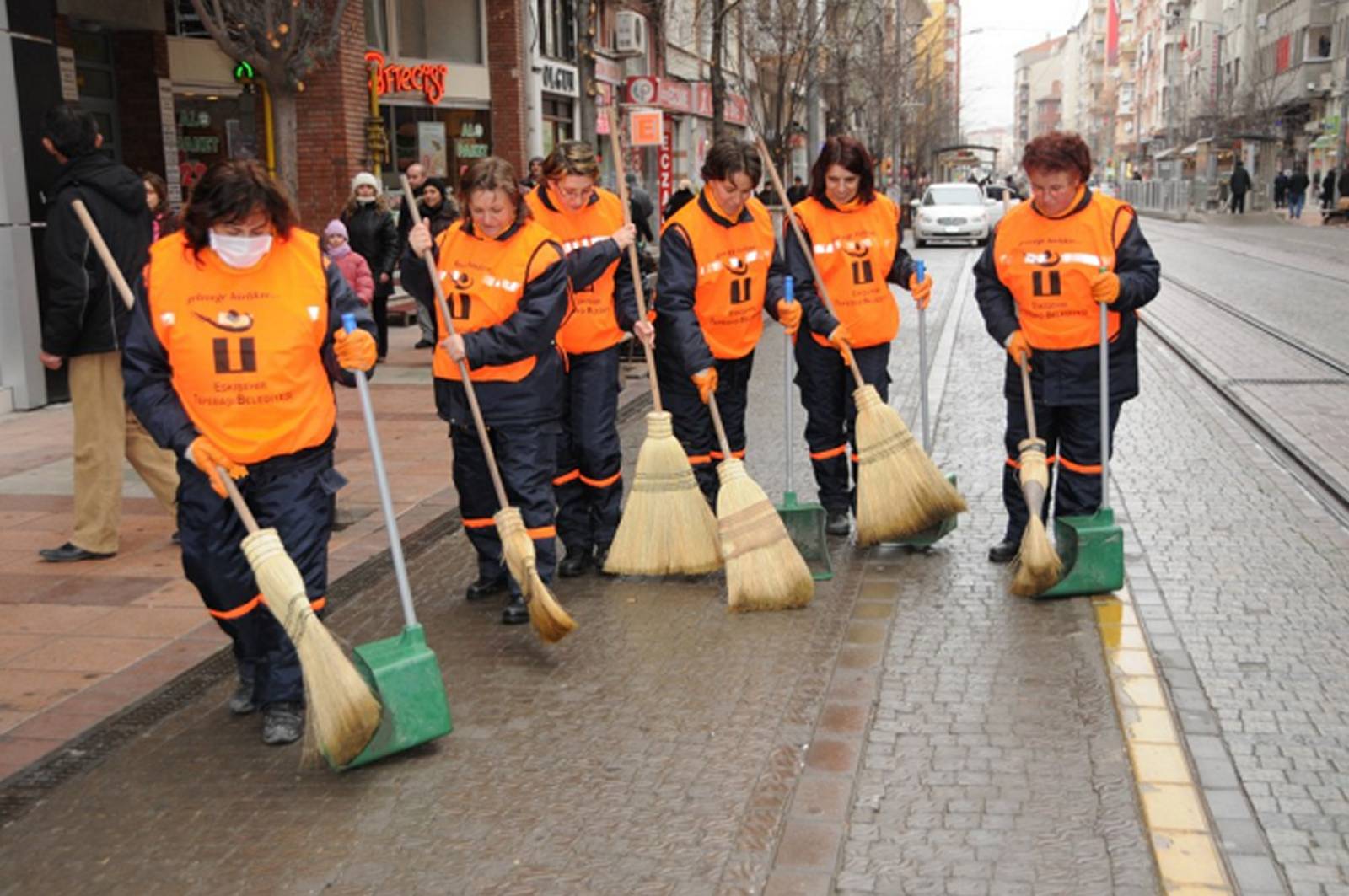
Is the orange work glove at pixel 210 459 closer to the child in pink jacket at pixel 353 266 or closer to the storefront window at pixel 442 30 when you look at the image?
the child in pink jacket at pixel 353 266

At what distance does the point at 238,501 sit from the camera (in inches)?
174

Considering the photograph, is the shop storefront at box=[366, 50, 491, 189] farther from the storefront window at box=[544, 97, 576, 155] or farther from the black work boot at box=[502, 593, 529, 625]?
the black work boot at box=[502, 593, 529, 625]

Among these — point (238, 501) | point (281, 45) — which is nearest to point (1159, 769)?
point (238, 501)

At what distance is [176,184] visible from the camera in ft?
55.3

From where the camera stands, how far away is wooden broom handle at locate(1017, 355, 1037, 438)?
243 inches

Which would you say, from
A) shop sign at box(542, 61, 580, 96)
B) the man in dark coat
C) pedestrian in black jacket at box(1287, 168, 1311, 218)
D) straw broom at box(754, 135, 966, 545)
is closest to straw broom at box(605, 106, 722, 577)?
straw broom at box(754, 135, 966, 545)

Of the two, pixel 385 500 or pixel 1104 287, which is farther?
pixel 1104 287

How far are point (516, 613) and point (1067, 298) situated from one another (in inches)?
105

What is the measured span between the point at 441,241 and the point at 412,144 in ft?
54.8

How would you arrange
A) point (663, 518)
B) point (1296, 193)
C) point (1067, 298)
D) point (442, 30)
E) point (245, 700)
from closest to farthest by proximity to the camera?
point (245, 700) → point (1067, 298) → point (663, 518) → point (442, 30) → point (1296, 193)

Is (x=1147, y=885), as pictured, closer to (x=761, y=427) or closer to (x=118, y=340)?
(x=118, y=340)

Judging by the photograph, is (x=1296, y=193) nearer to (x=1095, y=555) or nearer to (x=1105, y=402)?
(x=1105, y=402)

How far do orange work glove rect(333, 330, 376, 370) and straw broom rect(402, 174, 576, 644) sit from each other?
0.65 metres

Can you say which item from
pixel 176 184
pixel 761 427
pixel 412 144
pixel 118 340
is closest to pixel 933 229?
pixel 412 144
